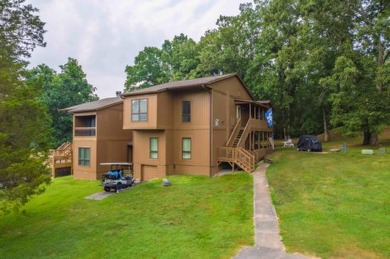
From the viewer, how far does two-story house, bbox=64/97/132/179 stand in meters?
22.8

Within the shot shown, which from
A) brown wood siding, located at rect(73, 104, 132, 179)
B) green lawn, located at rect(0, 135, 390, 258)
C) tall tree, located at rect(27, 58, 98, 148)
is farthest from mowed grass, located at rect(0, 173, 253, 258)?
tall tree, located at rect(27, 58, 98, 148)

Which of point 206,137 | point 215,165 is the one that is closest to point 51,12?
point 206,137

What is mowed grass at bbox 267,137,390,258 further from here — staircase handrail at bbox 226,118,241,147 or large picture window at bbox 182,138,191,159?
large picture window at bbox 182,138,191,159

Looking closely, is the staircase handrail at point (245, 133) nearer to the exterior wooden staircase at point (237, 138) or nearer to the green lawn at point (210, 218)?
the exterior wooden staircase at point (237, 138)

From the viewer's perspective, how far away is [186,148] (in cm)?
1917

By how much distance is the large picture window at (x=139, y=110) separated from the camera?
1884cm

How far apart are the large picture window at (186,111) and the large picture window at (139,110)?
99.9 inches

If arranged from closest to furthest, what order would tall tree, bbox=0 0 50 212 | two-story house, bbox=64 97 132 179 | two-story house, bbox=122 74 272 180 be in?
1. tall tree, bbox=0 0 50 212
2. two-story house, bbox=122 74 272 180
3. two-story house, bbox=64 97 132 179

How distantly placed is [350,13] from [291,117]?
605 inches

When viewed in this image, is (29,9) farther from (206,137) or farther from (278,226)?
(278,226)

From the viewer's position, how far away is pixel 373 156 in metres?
19.4

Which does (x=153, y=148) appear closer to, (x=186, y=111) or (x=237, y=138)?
(x=186, y=111)

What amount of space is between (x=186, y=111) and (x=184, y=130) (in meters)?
1.36

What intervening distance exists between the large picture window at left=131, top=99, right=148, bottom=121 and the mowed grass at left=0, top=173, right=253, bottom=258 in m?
4.76
